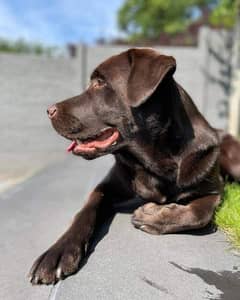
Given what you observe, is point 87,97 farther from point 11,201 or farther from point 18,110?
point 18,110

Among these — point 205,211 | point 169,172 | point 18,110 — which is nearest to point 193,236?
point 205,211

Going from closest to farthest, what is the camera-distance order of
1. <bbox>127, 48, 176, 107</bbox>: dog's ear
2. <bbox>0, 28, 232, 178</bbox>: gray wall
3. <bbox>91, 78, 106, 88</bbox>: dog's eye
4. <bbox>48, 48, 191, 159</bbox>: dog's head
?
<bbox>127, 48, 176, 107</bbox>: dog's ear
<bbox>48, 48, 191, 159</bbox>: dog's head
<bbox>91, 78, 106, 88</bbox>: dog's eye
<bbox>0, 28, 232, 178</bbox>: gray wall

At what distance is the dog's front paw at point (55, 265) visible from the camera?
1671 millimetres

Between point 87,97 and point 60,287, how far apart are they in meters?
1.02

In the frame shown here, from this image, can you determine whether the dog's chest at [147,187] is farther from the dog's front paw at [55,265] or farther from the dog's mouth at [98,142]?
the dog's front paw at [55,265]

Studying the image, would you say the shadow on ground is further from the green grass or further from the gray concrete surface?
the green grass

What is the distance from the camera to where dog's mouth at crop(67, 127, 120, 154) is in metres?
2.23

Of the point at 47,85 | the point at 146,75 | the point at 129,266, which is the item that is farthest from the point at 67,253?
the point at 47,85

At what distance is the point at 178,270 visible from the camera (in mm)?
1707

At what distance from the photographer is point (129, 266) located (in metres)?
1.73

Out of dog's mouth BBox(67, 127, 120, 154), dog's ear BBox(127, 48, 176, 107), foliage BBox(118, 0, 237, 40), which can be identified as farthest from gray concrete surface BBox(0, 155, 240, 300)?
foliage BBox(118, 0, 237, 40)

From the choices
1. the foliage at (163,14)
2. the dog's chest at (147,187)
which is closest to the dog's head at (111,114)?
the dog's chest at (147,187)

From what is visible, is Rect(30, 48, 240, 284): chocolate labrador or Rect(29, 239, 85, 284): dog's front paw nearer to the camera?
Rect(29, 239, 85, 284): dog's front paw

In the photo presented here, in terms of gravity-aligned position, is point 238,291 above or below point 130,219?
above
